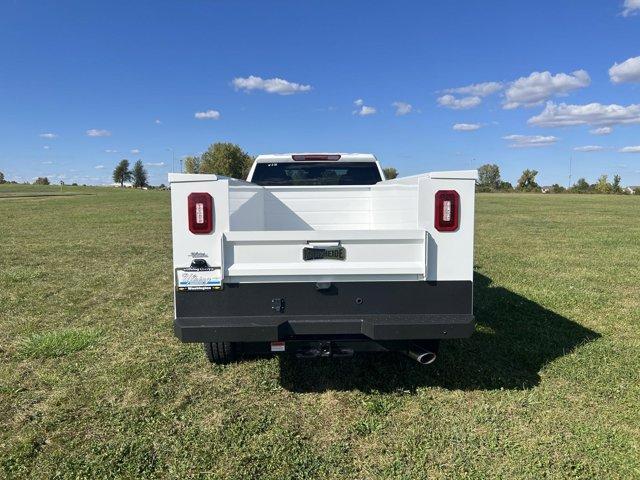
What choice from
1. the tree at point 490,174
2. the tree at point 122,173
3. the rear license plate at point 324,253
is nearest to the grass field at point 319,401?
the rear license plate at point 324,253

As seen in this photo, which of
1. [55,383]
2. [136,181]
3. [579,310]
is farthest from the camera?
[136,181]

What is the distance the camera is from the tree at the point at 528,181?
91.9 metres

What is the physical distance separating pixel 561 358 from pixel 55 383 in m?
4.47

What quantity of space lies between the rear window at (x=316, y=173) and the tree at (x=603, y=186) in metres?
86.4

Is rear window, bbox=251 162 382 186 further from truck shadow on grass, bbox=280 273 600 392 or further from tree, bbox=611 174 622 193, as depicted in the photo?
tree, bbox=611 174 622 193

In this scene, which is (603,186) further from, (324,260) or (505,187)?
(324,260)

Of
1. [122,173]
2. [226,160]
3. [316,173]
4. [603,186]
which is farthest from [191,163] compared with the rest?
[316,173]

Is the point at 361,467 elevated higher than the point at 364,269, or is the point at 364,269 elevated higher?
the point at 364,269

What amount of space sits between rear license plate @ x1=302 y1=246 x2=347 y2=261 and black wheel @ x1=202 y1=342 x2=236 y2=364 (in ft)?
4.04

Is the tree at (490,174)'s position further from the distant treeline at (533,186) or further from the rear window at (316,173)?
the rear window at (316,173)

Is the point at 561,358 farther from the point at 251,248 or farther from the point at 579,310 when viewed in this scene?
the point at 251,248

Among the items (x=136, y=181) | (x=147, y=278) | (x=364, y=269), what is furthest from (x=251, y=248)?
(x=136, y=181)

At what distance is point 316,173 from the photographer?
679 cm

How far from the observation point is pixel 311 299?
3457 millimetres
